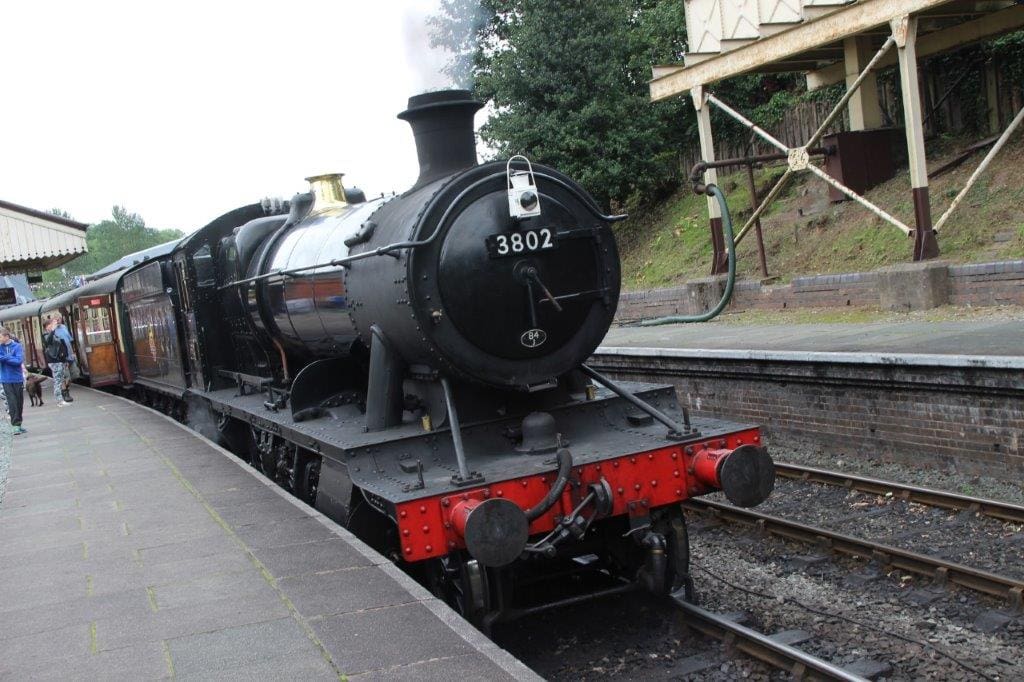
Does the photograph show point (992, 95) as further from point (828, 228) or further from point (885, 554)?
point (885, 554)

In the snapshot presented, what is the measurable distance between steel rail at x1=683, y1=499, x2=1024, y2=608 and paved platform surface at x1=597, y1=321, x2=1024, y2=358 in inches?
88.4

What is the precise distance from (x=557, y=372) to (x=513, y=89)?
56.9 feet

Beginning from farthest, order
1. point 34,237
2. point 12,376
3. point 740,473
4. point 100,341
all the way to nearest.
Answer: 1. point 34,237
2. point 100,341
3. point 12,376
4. point 740,473

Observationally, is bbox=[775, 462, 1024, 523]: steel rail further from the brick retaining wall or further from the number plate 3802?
the number plate 3802

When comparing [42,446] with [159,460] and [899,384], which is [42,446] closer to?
[159,460]

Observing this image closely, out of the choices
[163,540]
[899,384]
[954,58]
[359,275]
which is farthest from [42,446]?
[954,58]

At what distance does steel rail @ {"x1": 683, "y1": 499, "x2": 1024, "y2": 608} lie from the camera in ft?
17.6

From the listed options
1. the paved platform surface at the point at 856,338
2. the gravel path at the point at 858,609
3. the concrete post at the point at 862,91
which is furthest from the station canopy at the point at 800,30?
the gravel path at the point at 858,609

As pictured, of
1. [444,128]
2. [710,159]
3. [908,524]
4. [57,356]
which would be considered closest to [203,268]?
[444,128]

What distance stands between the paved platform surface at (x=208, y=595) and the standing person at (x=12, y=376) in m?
5.47

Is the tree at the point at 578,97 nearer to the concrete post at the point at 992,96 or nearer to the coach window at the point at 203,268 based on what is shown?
the concrete post at the point at 992,96

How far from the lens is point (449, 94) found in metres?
6.02

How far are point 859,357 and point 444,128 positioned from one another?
4508 millimetres

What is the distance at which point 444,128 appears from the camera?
6.04 m
